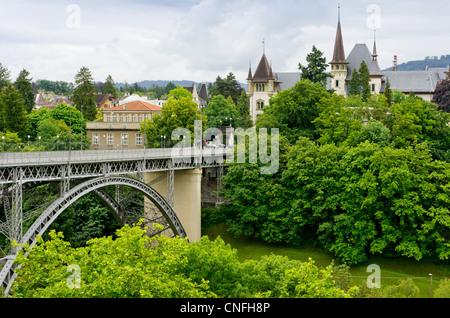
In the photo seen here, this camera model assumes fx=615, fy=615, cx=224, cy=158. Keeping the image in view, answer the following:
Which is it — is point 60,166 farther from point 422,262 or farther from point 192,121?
point 192,121

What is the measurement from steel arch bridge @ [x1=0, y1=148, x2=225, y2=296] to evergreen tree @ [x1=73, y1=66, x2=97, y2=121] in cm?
3937

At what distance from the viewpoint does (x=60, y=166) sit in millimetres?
31797

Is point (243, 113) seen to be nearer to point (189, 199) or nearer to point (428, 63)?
point (428, 63)

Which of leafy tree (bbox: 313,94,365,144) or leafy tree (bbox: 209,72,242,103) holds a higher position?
leafy tree (bbox: 209,72,242,103)

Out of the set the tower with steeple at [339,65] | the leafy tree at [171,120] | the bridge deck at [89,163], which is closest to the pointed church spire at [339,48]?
the tower with steeple at [339,65]

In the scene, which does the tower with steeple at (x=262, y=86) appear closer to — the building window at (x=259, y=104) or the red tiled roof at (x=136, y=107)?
the building window at (x=259, y=104)

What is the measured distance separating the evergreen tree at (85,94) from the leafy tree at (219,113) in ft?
53.8

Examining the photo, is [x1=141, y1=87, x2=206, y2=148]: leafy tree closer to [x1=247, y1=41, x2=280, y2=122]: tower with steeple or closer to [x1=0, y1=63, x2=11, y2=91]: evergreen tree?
[x1=247, y1=41, x2=280, y2=122]: tower with steeple

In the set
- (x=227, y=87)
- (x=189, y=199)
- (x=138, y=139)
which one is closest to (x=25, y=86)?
(x=138, y=139)

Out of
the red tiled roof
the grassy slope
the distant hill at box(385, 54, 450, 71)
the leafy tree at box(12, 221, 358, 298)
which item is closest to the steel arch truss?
the leafy tree at box(12, 221, 358, 298)

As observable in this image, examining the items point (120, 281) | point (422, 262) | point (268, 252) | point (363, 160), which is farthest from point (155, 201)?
point (120, 281)

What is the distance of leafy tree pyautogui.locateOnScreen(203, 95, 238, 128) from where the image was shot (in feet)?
290

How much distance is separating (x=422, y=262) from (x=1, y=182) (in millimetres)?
28386

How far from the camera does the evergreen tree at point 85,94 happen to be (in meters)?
85.7
